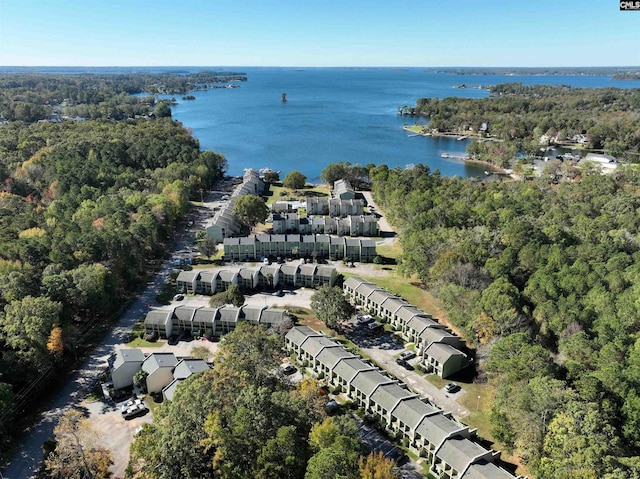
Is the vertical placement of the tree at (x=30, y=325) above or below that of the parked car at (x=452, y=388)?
above

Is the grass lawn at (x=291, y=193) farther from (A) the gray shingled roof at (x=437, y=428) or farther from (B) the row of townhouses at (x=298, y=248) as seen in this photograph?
(A) the gray shingled roof at (x=437, y=428)

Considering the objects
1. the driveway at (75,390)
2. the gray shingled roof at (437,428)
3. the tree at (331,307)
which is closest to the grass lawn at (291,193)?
the driveway at (75,390)

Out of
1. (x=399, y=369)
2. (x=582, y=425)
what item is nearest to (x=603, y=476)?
(x=582, y=425)

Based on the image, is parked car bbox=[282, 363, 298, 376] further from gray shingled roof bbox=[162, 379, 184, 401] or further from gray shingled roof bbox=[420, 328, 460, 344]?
gray shingled roof bbox=[420, 328, 460, 344]

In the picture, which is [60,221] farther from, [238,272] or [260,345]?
[260,345]

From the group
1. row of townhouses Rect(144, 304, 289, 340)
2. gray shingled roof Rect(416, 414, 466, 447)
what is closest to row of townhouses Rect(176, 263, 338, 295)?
row of townhouses Rect(144, 304, 289, 340)

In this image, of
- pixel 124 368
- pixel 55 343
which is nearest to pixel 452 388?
pixel 124 368

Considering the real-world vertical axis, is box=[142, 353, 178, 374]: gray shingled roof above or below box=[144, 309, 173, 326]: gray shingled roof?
below
